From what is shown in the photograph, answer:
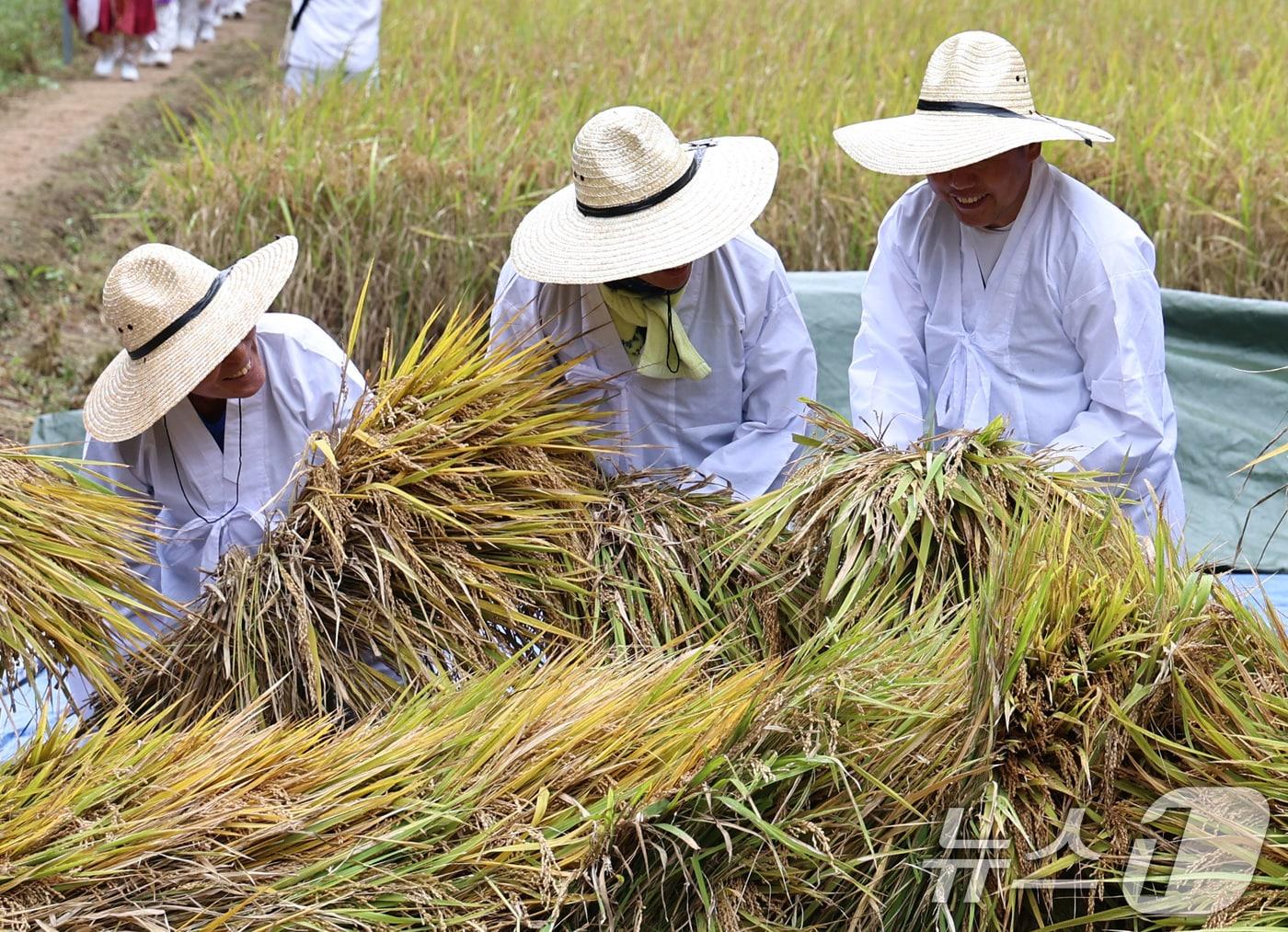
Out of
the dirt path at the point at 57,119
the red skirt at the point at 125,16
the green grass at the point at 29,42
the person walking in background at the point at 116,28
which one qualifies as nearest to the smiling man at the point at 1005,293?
the dirt path at the point at 57,119

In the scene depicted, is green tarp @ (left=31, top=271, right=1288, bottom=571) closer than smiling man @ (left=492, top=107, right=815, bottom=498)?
No

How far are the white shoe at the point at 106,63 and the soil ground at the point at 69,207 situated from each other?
4.9 inches

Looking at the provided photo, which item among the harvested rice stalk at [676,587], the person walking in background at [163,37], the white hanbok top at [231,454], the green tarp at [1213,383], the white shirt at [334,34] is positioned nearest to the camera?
the harvested rice stalk at [676,587]

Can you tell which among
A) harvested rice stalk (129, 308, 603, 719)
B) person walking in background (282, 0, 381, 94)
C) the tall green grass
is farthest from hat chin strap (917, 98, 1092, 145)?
person walking in background (282, 0, 381, 94)

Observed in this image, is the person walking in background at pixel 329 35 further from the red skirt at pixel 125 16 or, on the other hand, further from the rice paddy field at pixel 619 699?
the red skirt at pixel 125 16

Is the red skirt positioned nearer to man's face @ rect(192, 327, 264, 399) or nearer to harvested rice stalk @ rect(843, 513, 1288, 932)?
man's face @ rect(192, 327, 264, 399)

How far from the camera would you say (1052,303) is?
2.47 metres

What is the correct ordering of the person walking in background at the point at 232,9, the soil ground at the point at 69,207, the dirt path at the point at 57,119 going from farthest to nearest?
the person walking in background at the point at 232,9, the dirt path at the point at 57,119, the soil ground at the point at 69,207

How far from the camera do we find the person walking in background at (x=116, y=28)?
9.74m

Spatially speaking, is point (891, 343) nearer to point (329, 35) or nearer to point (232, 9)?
point (329, 35)

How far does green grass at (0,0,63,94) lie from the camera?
30.8 ft

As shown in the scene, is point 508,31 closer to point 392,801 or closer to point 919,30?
point 919,30

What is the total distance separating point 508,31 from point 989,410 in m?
4.60

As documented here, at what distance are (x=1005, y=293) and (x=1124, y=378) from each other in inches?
10.6
